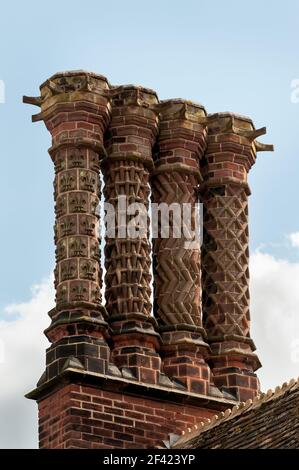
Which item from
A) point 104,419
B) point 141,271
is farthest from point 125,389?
point 141,271

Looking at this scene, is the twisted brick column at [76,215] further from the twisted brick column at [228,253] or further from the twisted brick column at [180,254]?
the twisted brick column at [228,253]

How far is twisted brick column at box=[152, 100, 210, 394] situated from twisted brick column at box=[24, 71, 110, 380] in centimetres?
113

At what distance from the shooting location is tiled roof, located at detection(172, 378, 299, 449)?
36.8 meters

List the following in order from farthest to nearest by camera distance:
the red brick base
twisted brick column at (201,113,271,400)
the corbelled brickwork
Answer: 1. twisted brick column at (201,113,271,400)
2. the corbelled brickwork
3. the red brick base

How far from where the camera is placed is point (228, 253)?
42.0 meters

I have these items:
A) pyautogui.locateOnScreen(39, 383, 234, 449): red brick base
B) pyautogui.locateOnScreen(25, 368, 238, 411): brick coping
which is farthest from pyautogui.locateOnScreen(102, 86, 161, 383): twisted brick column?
pyautogui.locateOnScreen(39, 383, 234, 449): red brick base

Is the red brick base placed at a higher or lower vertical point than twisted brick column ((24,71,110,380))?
lower

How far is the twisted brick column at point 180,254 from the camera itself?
4100cm

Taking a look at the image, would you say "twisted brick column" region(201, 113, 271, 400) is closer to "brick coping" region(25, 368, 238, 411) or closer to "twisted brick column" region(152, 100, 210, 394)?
"twisted brick column" region(152, 100, 210, 394)

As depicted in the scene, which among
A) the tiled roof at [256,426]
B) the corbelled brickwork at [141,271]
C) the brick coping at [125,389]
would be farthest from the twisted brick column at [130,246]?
the tiled roof at [256,426]

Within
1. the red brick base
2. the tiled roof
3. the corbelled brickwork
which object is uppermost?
the corbelled brickwork

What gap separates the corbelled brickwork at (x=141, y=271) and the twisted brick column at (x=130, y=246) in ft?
0.05

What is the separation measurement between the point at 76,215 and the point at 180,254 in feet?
5.77

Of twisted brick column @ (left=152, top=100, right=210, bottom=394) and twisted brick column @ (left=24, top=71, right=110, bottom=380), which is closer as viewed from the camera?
twisted brick column @ (left=24, top=71, right=110, bottom=380)
